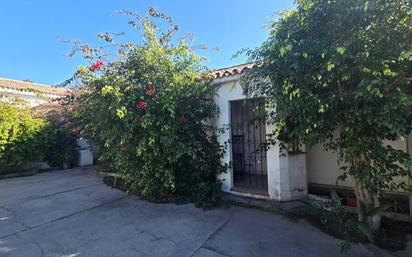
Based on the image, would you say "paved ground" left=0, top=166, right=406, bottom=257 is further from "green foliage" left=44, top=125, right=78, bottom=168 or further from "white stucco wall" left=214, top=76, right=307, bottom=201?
"green foliage" left=44, top=125, right=78, bottom=168

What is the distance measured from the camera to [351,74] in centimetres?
325

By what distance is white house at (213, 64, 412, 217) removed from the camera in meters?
5.66

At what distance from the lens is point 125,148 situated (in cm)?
605

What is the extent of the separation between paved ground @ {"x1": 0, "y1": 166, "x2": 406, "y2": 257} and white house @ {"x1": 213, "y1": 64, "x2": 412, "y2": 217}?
90 centimetres

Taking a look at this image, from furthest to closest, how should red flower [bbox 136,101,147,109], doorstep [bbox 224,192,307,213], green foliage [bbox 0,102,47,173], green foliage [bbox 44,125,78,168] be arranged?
1. green foliage [bbox 44,125,78,168]
2. green foliage [bbox 0,102,47,173]
3. red flower [bbox 136,101,147,109]
4. doorstep [bbox 224,192,307,213]

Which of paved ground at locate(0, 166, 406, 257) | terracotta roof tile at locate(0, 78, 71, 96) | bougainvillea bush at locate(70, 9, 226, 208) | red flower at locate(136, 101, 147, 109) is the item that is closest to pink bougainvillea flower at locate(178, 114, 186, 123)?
bougainvillea bush at locate(70, 9, 226, 208)

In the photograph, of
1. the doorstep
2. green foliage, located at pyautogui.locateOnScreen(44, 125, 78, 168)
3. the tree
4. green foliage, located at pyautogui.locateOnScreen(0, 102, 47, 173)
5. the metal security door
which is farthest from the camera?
green foliage, located at pyautogui.locateOnScreen(44, 125, 78, 168)

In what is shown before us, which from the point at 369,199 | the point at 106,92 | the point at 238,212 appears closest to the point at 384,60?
the point at 369,199

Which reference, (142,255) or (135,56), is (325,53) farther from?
(135,56)

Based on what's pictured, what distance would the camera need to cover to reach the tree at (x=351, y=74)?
301 centimetres

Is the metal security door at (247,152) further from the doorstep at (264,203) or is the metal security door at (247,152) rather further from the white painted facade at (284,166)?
the doorstep at (264,203)

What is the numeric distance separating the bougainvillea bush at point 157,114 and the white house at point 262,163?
37 centimetres

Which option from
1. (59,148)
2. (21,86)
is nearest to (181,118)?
(59,148)

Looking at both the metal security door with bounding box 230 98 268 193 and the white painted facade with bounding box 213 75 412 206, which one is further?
the metal security door with bounding box 230 98 268 193
